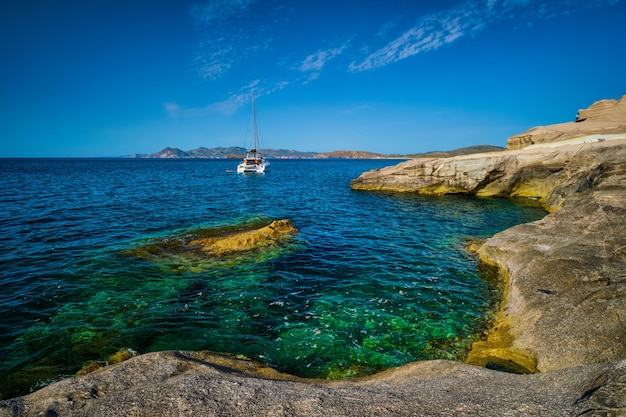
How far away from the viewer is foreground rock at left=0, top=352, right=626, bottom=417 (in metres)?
4.32

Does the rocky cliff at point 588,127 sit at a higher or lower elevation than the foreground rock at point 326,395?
higher

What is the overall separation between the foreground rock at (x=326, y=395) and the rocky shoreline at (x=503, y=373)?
0.02 m

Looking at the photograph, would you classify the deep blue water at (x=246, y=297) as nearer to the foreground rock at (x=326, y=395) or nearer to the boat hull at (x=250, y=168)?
the foreground rock at (x=326, y=395)

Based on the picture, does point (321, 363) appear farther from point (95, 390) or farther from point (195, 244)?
point (195, 244)

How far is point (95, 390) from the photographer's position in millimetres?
5238

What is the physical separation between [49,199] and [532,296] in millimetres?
44306

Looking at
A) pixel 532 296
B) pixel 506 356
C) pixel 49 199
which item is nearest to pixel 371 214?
pixel 532 296

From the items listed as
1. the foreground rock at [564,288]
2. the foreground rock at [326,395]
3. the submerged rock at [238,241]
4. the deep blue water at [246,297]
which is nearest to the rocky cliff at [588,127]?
the foreground rock at [564,288]

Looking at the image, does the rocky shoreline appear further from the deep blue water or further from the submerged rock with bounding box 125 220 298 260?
the submerged rock with bounding box 125 220 298 260

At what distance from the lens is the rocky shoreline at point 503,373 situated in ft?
14.6

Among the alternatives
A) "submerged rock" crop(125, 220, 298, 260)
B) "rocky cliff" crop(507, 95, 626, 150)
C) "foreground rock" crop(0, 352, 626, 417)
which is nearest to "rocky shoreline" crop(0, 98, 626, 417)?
"foreground rock" crop(0, 352, 626, 417)

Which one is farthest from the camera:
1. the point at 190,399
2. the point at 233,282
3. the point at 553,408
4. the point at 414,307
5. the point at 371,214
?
the point at 371,214

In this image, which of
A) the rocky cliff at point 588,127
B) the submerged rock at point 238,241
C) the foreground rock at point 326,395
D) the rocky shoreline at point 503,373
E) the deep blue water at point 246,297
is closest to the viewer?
the foreground rock at point 326,395

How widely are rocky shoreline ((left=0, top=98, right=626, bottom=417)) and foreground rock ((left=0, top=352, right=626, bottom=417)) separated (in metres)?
0.02
